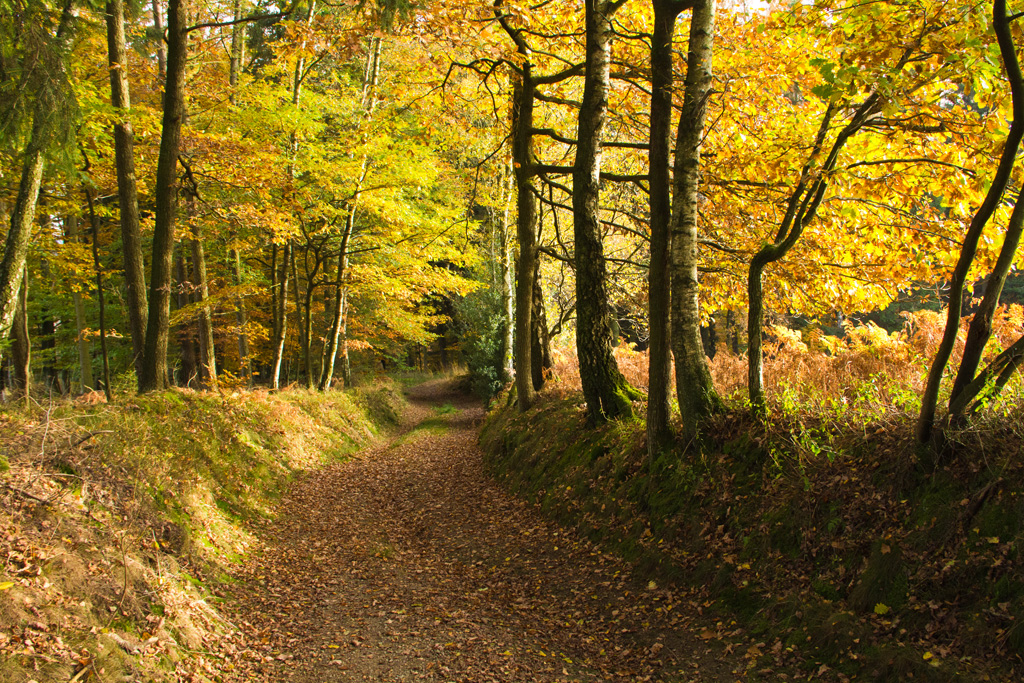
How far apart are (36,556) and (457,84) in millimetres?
9763

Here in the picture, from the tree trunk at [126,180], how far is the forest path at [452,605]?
4181 mm

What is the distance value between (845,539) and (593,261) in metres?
5.13

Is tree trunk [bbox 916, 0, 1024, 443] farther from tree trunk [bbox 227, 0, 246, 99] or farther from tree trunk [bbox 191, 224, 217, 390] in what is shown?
tree trunk [bbox 227, 0, 246, 99]

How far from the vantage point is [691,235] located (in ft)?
20.4

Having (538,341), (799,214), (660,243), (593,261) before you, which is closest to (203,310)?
(538,341)

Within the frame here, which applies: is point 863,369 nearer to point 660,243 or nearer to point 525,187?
point 660,243

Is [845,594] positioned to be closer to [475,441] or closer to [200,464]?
[200,464]

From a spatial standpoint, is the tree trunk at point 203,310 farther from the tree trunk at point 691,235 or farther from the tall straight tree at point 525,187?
the tree trunk at point 691,235

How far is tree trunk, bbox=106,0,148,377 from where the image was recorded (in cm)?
962

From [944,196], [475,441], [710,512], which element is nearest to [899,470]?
[710,512]

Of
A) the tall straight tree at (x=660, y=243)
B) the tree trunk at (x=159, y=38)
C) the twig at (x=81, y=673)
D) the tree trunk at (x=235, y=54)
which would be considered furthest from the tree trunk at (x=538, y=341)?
the tree trunk at (x=235, y=54)

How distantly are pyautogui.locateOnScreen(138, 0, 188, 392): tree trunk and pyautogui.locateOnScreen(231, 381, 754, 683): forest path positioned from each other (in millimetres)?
3162

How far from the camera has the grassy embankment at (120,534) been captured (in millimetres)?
3717

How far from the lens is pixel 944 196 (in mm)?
6090
